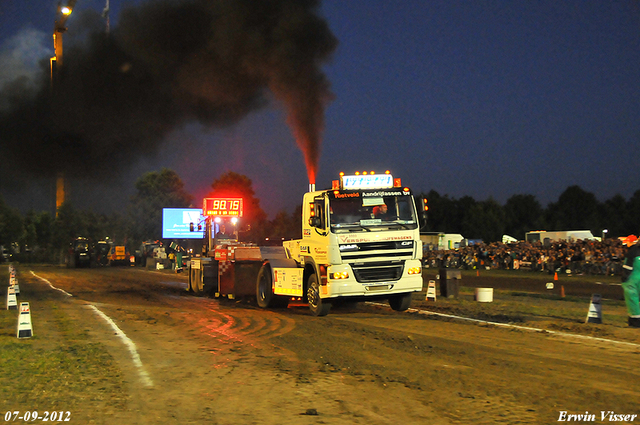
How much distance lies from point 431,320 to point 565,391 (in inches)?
274

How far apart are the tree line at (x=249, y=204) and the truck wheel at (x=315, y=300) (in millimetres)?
46829

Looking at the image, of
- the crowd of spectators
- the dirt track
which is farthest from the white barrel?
the crowd of spectators

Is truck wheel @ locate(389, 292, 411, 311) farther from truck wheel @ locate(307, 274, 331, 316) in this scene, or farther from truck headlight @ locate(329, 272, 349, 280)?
truck headlight @ locate(329, 272, 349, 280)

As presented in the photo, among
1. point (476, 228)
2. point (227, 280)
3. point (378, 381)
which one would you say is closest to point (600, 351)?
point (378, 381)

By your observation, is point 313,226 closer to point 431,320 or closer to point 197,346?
point 431,320

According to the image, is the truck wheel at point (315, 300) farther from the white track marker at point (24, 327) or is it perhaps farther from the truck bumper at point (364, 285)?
the white track marker at point (24, 327)

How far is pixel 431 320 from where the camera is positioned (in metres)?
14.0

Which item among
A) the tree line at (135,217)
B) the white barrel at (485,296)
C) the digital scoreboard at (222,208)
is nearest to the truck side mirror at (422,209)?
the white barrel at (485,296)

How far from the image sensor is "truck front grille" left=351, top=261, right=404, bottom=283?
13.6 meters

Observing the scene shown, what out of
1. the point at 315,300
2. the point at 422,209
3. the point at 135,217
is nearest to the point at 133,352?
the point at 315,300

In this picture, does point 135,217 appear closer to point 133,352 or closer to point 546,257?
point 546,257

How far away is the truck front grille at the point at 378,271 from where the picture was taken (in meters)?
13.6

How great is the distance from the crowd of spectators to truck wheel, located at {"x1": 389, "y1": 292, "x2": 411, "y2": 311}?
51.8 feet

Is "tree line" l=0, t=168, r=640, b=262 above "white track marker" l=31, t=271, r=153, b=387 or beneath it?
above
